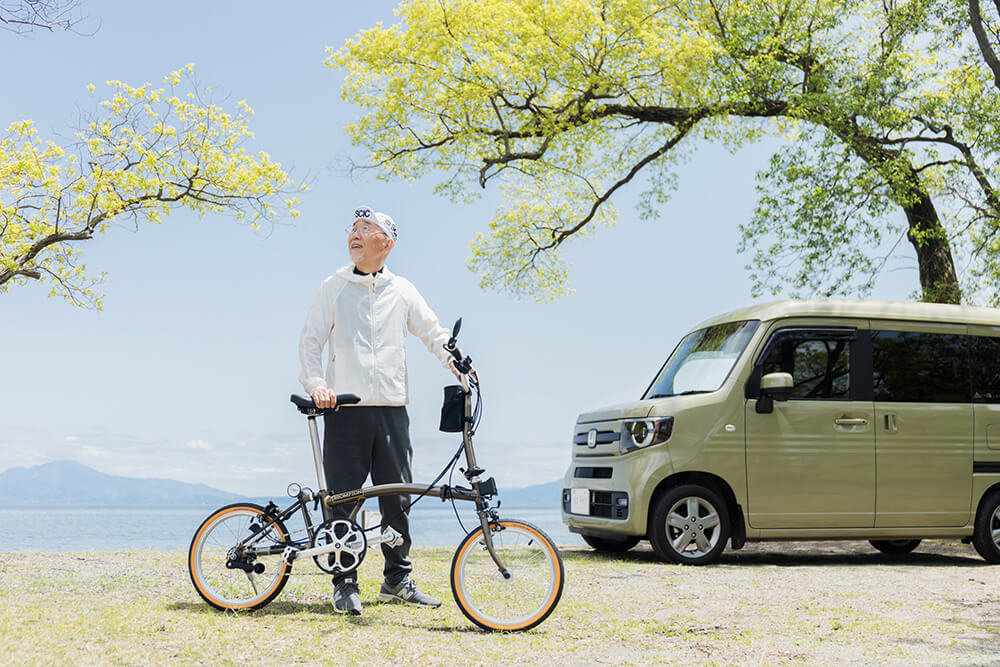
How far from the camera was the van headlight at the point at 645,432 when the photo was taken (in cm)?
889

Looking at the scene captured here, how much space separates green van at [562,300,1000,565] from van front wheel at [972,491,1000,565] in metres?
0.01

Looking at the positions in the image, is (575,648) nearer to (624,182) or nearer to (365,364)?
(365,364)

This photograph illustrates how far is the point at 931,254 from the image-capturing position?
15.6 m

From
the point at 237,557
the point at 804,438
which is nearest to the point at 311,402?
the point at 237,557

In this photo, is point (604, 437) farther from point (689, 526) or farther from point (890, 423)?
point (890, 423)

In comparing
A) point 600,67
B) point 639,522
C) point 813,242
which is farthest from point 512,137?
point 639,522

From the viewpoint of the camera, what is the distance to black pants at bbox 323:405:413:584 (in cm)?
573

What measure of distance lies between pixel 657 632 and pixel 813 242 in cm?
1146

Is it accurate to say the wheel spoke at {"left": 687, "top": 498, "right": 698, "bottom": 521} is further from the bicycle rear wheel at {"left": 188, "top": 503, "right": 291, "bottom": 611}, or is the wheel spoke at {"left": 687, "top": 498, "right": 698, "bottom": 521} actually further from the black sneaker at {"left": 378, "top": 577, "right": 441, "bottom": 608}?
the bicycle rear wheel at {"left": 188, "top": 503, "right": 291, "bottom": 611}

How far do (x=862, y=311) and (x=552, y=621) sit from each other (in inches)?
219

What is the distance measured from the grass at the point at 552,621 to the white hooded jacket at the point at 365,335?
1.35 meters

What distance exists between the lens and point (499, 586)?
530 cm

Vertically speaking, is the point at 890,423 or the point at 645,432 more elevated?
the point at 890,423

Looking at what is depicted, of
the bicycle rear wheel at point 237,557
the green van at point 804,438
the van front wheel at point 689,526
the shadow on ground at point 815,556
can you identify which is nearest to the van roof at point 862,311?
the green van at point 804,438
